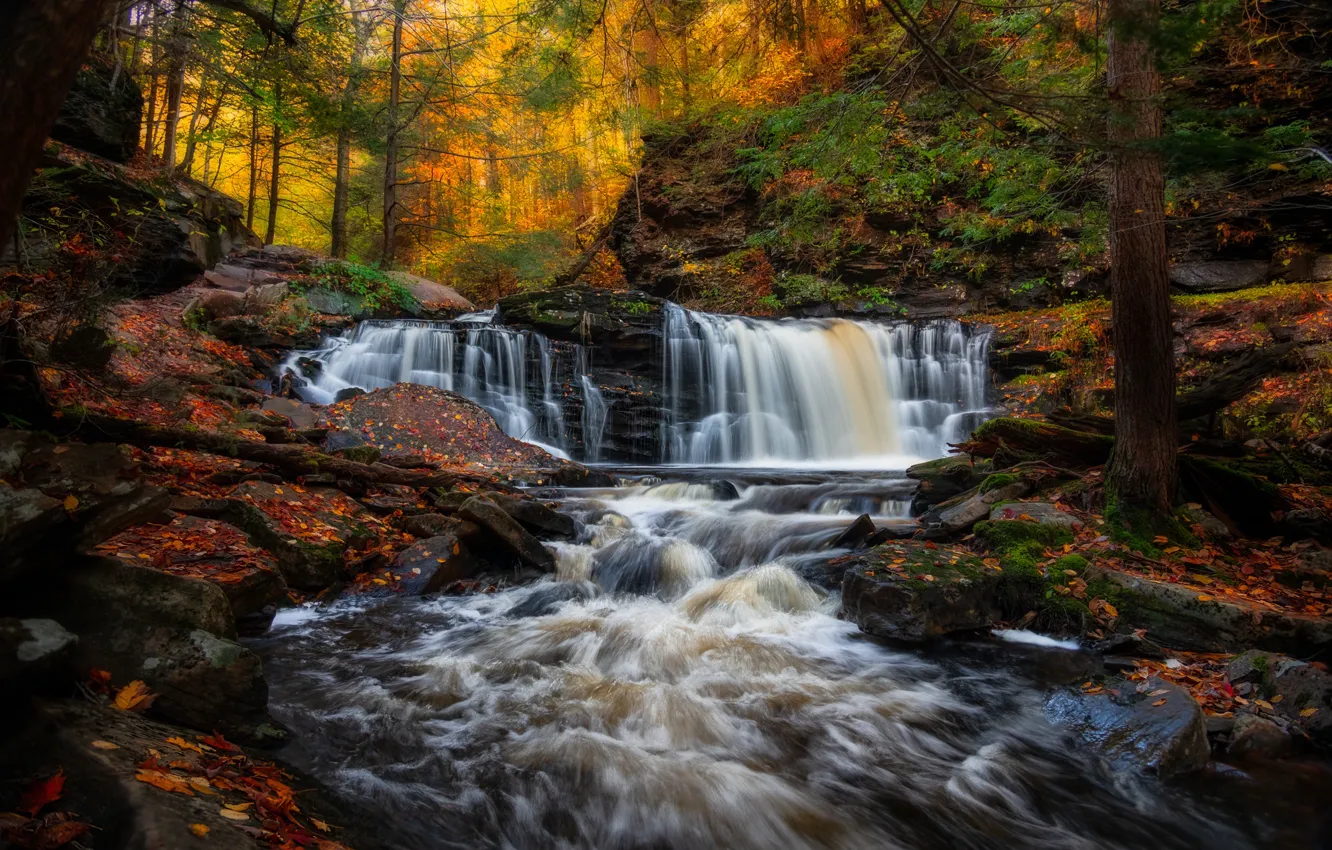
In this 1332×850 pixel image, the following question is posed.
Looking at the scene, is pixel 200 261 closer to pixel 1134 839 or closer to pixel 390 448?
pixel 390 448

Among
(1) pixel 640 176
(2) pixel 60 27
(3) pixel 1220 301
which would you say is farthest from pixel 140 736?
(1) pixel 640 176

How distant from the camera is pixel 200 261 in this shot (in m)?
12.6

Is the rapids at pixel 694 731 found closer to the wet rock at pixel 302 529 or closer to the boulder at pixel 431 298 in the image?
the wet rock at pixel 302 529

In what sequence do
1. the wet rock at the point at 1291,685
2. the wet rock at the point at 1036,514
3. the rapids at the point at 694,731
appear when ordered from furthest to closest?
the wet rock at the point at 1036,514 < the wet rock at the point at 1291,685 < the rapids at the point at 694,731

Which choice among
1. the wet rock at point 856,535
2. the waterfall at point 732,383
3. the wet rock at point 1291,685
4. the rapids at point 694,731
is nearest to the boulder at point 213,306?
the waterfall at point 732,383

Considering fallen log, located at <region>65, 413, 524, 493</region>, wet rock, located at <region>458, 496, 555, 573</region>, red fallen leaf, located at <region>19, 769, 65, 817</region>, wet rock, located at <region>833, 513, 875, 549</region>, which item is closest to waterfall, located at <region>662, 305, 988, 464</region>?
fallen log, located at <region>65, 413, 524, 493</region>

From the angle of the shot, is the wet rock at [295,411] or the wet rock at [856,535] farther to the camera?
the wet rock at [295,411]

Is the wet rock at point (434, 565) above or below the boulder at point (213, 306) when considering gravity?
below

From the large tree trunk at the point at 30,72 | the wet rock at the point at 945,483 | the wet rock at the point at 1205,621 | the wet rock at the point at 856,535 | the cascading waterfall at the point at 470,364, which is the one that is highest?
the cascading waterfall at the point at 470,364

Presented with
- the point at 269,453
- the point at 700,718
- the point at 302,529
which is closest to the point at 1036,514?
the point at 700,718

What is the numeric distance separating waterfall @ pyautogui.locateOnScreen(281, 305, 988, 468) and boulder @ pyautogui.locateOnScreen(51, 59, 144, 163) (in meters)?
4.72

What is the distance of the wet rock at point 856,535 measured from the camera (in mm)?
7125

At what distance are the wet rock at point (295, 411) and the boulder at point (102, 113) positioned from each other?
5736 mm

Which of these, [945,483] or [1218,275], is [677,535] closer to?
[945,483]
